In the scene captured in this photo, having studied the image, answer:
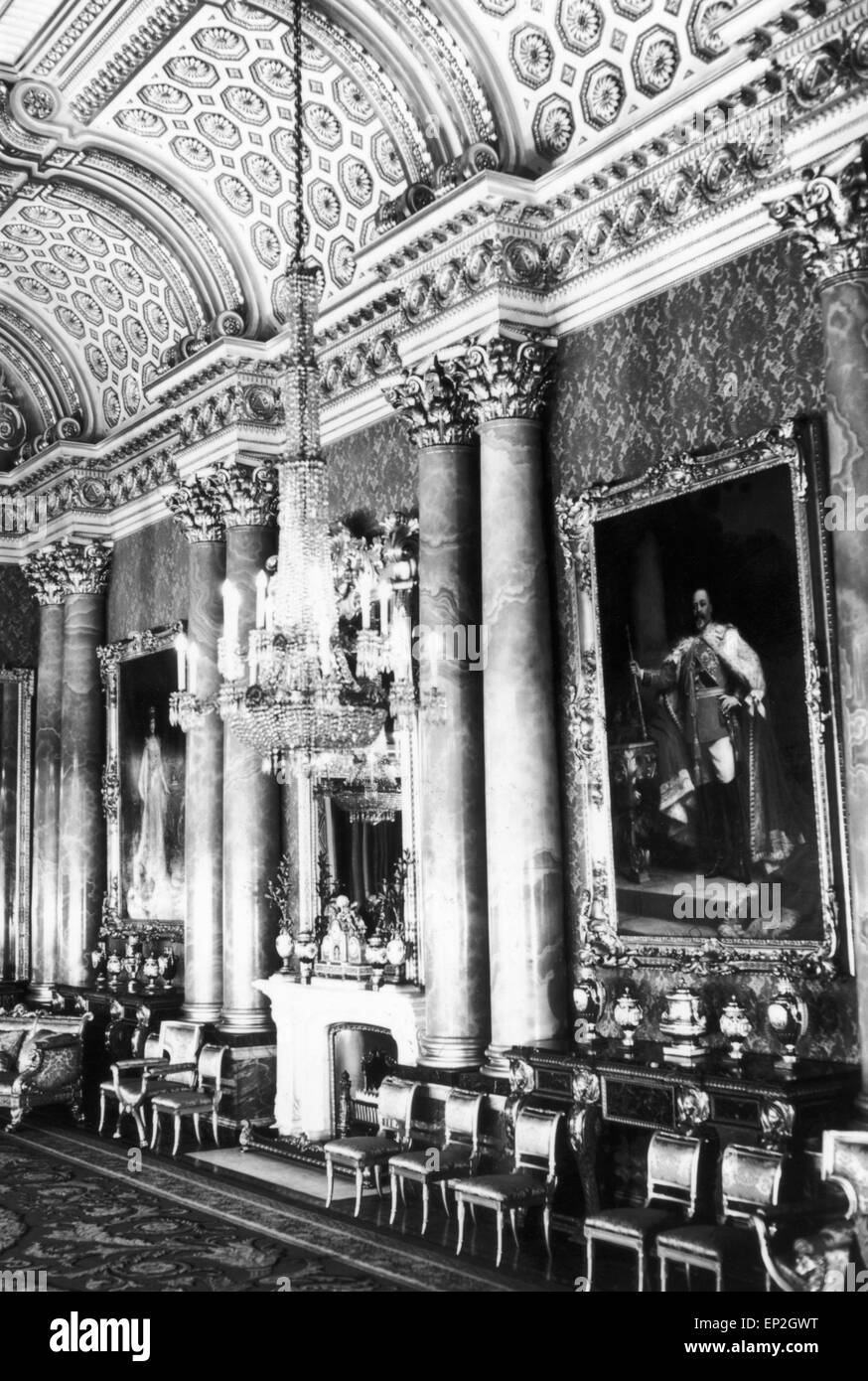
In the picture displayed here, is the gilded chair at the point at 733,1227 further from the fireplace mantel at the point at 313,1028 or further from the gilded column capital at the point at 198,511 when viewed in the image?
the gilded column capital at the point at 198,511

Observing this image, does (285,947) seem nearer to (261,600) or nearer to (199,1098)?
(199,1098)

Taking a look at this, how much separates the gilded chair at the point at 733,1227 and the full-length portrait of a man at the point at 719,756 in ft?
5.66

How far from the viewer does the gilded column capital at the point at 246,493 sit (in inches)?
506

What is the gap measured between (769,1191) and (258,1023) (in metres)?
6.52

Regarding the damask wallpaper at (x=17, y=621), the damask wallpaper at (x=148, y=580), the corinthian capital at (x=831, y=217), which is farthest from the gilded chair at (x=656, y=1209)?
the damask wallpaper at (x=17, y=621)

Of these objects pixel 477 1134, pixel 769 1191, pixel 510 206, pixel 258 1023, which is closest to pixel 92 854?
pixel 258 1023

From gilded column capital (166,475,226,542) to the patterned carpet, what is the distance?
580 cm

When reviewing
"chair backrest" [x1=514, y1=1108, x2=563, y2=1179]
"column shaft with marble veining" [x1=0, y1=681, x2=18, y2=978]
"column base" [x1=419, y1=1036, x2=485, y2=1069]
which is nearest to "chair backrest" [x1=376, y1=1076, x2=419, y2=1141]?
"column base" [x1=419, y1=1036, x2=485, y2=1069]

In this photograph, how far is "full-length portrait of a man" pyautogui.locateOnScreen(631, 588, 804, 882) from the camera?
795cm

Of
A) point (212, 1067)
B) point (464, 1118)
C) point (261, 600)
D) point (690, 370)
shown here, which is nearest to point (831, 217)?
point (690, 370)

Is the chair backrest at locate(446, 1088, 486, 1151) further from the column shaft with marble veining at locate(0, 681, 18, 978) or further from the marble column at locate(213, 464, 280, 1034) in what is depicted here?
the column shaft with marble veining at locate(0, 681, 18, 978)

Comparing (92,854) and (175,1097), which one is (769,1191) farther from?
(92,854)

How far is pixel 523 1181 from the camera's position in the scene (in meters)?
7.87

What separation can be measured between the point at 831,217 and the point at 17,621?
1245 centimetres
